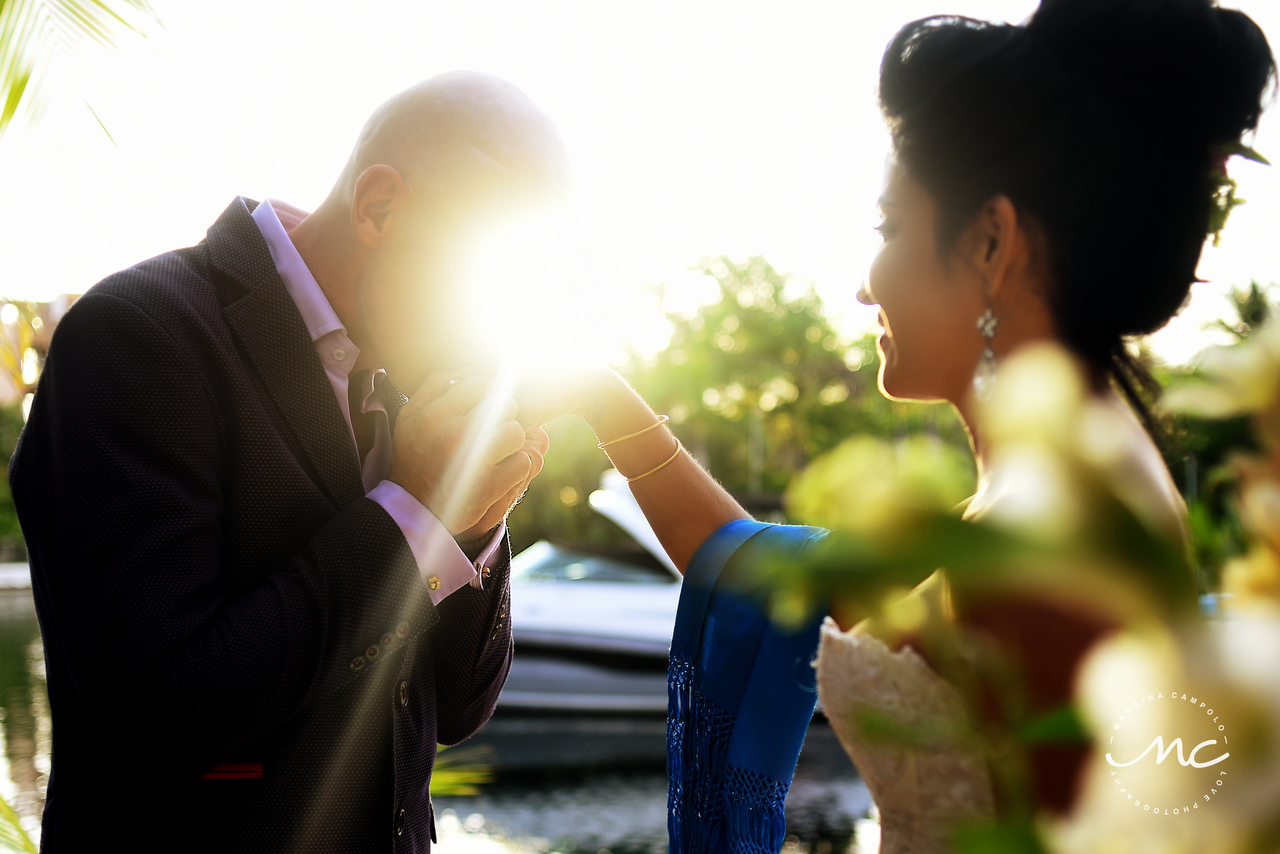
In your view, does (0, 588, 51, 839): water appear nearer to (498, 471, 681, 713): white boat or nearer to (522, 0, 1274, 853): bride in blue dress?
(522, 0, 1274, 853): bride in blue dress

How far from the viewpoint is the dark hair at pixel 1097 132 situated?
3.97 ft

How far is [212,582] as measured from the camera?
1.27 m

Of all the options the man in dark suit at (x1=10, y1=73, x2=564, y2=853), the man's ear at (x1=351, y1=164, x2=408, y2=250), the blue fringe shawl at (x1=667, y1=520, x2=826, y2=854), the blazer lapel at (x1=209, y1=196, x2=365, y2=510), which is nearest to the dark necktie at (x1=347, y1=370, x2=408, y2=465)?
the man in dark suit at (x1=10, y1=73, x2=564, y2=853)

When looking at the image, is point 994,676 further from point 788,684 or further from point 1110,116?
point 788,684

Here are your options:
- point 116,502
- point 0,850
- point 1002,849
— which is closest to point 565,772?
point 0,850

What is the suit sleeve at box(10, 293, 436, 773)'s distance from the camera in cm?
120

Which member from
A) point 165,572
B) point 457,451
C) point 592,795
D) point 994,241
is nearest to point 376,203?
point 457,451

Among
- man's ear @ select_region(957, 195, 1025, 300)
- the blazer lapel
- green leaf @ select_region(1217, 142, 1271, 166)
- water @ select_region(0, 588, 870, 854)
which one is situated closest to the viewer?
green leaf @ select_region(1217, 142, 1271, 166)

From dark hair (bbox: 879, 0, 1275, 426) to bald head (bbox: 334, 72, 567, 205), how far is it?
0.70m

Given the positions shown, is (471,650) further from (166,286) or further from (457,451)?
(166,286)

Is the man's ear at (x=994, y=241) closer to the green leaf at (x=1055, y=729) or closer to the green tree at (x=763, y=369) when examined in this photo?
the green leaf at (x=1055, y=729)

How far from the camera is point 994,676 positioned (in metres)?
0.39

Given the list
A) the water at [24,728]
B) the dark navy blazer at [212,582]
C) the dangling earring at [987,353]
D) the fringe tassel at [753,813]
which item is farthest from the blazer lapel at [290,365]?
the water at [24,728]

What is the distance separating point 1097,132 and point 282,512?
1.30 m
